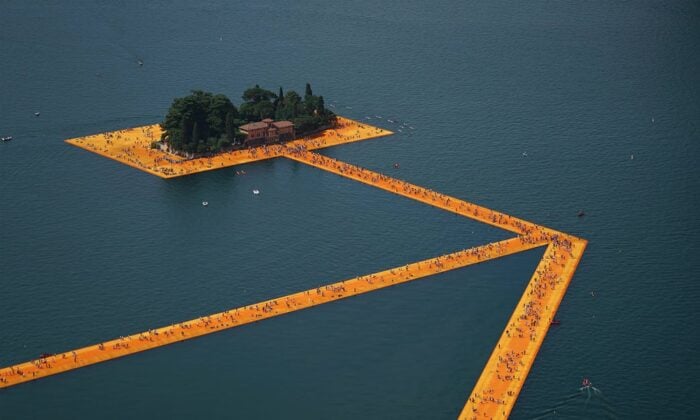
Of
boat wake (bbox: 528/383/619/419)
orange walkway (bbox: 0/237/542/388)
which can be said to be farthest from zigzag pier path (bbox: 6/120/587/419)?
boat wake (bbox: 528/383/619/419)

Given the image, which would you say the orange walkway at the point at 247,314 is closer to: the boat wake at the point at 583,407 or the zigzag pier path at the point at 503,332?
the zigzag pier path at the point at 503,332

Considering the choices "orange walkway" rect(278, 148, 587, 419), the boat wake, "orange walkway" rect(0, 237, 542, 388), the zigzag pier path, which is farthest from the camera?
"orange walkway" rect(0, 237, 542, 388)

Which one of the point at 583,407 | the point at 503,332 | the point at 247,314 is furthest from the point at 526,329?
the point at 247,314

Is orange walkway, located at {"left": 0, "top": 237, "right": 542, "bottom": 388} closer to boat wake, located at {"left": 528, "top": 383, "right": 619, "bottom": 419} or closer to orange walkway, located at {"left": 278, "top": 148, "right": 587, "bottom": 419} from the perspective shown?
orange walkway, located at {"left": 278, "top": 148, "right": 587, "bottom": 419}

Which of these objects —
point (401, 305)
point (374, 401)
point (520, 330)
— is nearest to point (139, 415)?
point (374, 401)

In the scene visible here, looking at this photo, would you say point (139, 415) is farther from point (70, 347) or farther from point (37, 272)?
point (37, 272)

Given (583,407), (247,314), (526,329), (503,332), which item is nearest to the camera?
(583,407)

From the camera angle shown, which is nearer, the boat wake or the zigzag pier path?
the boat wake

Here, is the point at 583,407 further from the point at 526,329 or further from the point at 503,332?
the point at 503,332

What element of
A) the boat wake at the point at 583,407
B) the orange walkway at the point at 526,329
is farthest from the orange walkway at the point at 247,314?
the boat wake at the point at 583,407
